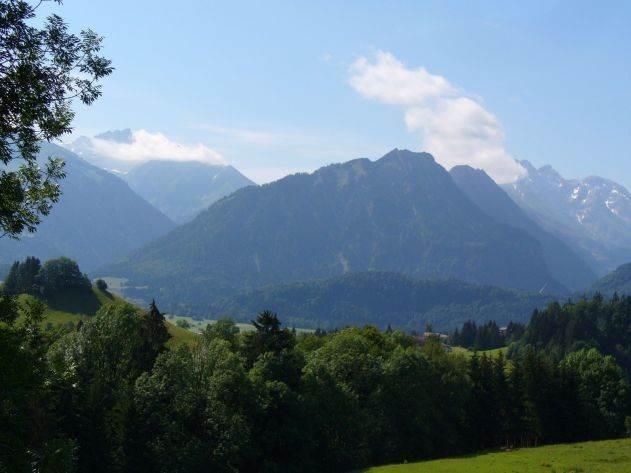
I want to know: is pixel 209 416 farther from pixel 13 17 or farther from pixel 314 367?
pixel 13 17

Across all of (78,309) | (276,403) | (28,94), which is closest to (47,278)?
(78,309)

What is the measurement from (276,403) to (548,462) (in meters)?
24.6

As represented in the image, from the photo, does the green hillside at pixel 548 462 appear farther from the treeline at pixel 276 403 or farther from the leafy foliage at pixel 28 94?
the leafy foliage at pixel 28 94

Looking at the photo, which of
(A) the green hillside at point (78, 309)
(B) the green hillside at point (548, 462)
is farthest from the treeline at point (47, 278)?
(B) the green hillside at point (548, 462)

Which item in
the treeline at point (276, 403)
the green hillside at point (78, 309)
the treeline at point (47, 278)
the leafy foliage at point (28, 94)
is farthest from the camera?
the treeline at point (47, 278)

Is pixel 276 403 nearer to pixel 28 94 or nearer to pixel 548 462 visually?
pixel 548 462

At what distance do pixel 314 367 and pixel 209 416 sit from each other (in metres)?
15.1

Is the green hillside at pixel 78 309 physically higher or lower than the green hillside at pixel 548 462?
higher

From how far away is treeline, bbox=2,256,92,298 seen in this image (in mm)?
175125

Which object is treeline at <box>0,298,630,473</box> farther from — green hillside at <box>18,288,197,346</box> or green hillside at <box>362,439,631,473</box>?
green hillside at <box>18,288,197,346</box>

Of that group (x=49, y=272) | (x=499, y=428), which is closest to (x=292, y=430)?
(x=499, y=428)

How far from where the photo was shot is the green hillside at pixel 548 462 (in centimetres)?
4675

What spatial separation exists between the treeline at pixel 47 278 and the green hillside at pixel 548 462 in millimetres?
144293

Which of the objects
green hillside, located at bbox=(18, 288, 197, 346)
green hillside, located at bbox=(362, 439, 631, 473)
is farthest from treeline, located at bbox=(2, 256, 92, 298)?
green hillside, located at bbox=(362, 439, 631, 473)
